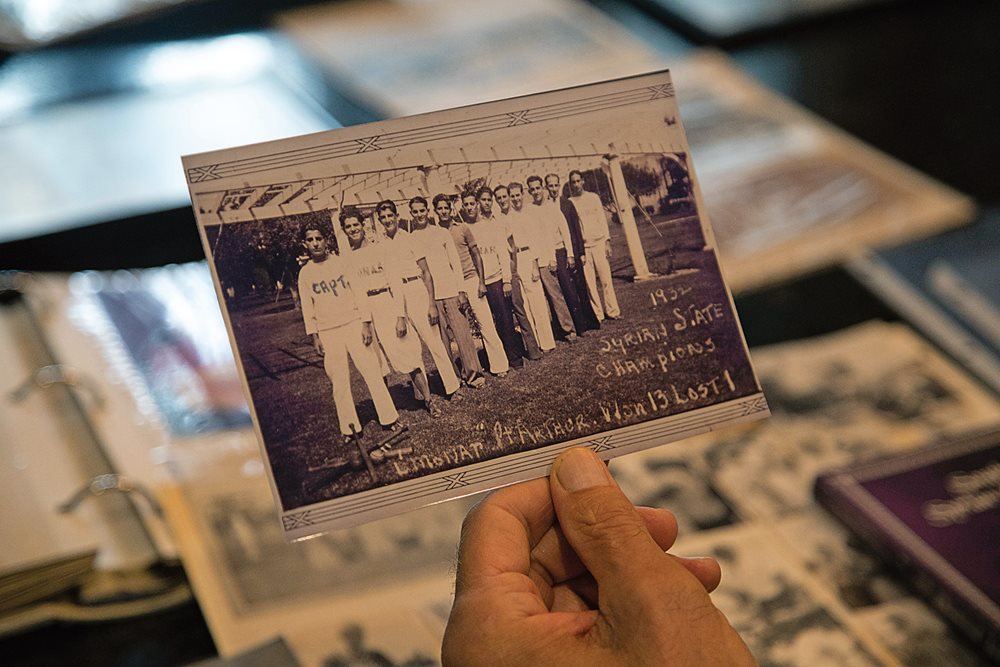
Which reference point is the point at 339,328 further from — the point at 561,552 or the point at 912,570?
the point at 912,570

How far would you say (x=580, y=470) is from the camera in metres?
0.66

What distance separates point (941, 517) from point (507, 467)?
0.47m

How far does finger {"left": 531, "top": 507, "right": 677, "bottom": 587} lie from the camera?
2.30ft

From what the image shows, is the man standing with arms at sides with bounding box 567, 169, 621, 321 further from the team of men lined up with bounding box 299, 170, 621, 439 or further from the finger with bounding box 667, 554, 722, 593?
the finger with bounding box 667, 554, 722, 593

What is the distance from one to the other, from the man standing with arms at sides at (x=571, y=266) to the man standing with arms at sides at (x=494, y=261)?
0.04 metres

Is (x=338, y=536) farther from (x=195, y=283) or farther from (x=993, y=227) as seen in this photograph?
(x=993, y=227)

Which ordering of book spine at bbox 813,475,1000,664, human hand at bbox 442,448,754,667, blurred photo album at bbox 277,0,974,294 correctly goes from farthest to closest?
1. blurred photo album at bbox 277,0,974,294
2. book spine at bbox 813,475,1000,664
3. human hand at bbox 442,448,754,667

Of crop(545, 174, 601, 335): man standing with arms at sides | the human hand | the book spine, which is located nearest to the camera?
the human hand

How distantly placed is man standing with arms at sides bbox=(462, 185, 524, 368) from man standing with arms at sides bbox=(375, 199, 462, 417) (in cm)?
4

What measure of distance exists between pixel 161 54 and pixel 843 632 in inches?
57.8

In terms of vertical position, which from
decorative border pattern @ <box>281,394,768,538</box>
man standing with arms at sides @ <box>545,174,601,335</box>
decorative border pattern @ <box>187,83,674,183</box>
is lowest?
decorative border pattern @ <box>281,394,768,538</box>

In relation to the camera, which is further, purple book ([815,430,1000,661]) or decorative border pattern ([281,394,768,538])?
purple book ([815,430,1000,661])

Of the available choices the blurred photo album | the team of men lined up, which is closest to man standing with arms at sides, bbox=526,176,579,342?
the team of men lined up

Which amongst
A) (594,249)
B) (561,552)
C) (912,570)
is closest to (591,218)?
(594,249)
